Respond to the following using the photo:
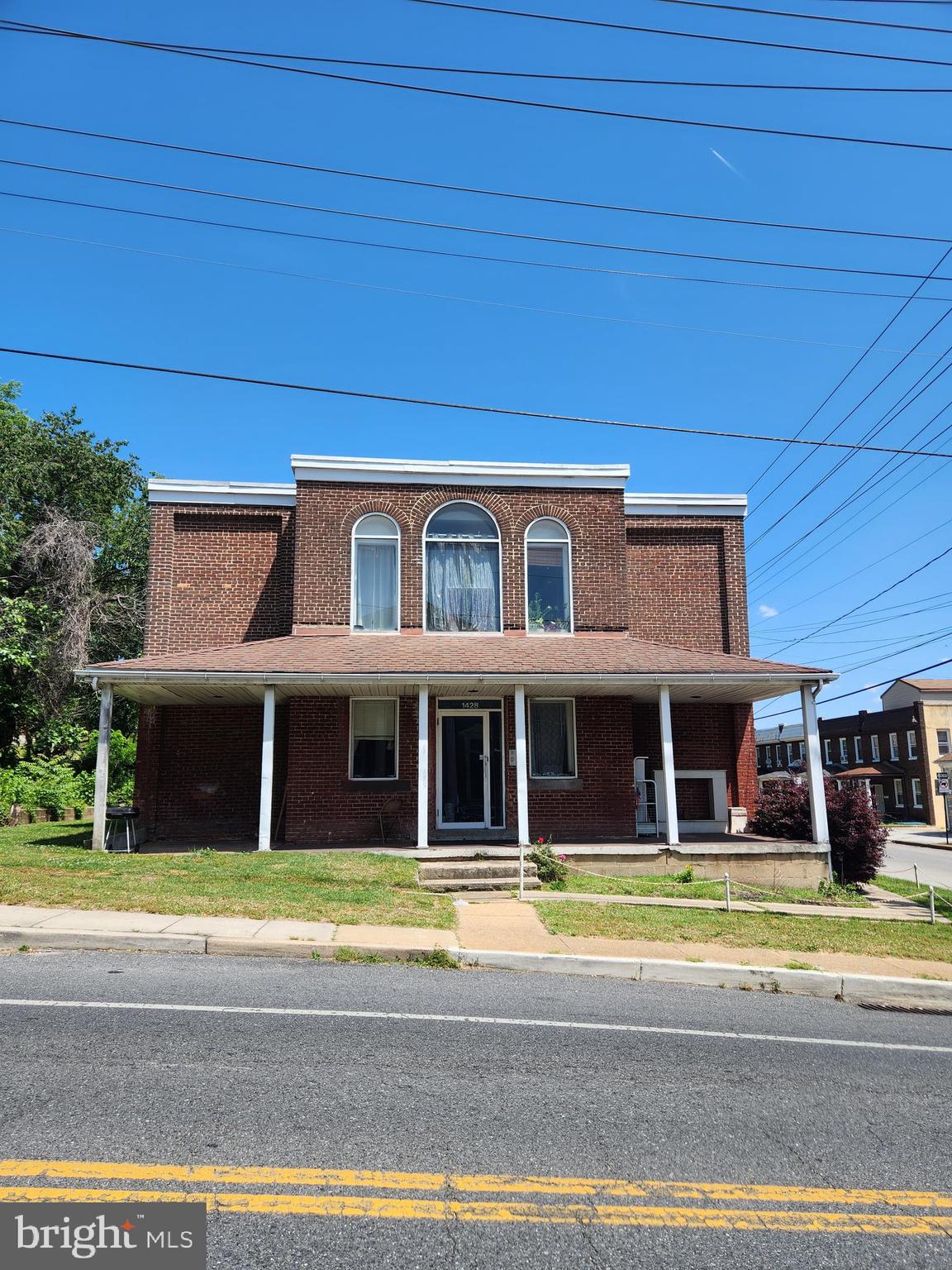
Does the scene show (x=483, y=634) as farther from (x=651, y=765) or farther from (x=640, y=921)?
(x=640, y=921)

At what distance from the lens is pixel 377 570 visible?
1848cm

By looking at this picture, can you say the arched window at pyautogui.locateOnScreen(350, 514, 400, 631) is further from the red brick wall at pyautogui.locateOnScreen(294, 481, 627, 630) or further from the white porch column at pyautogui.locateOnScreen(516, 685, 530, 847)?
the white porch column at pyautogui.locateOnScreen(516, 685, 530, 847)

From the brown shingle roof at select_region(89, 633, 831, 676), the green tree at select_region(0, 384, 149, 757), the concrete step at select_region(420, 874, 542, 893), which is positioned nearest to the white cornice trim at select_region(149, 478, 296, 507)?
the brown shingle roof at select_region(89, 633, 831, 676)

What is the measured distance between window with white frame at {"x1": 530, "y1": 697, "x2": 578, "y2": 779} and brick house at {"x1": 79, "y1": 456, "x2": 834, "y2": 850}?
37mm

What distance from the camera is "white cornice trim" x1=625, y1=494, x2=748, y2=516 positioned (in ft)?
66.5

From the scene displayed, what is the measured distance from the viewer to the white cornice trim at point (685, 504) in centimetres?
2027

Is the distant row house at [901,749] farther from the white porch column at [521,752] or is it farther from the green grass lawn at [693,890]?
the white porch column at [521,752]

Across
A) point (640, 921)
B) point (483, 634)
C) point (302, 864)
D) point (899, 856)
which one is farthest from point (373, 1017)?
point (899, 856)

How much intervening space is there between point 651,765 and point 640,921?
26.1 ft

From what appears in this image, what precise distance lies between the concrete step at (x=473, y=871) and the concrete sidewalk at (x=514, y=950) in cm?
401

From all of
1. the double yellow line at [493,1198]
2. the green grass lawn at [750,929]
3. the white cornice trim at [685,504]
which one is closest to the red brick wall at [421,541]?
the white cornice trim at [685,504]

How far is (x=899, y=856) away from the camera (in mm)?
34500

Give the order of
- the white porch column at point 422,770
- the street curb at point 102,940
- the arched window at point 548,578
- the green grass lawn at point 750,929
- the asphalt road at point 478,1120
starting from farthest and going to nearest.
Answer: the arched window at point 548,578 < the white porch column at point 422,770 < the green grass lawn at point 750,929 < the street curb at point 102,940 < the asphalt road at point 478,1120

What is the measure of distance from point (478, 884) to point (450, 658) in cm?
424
